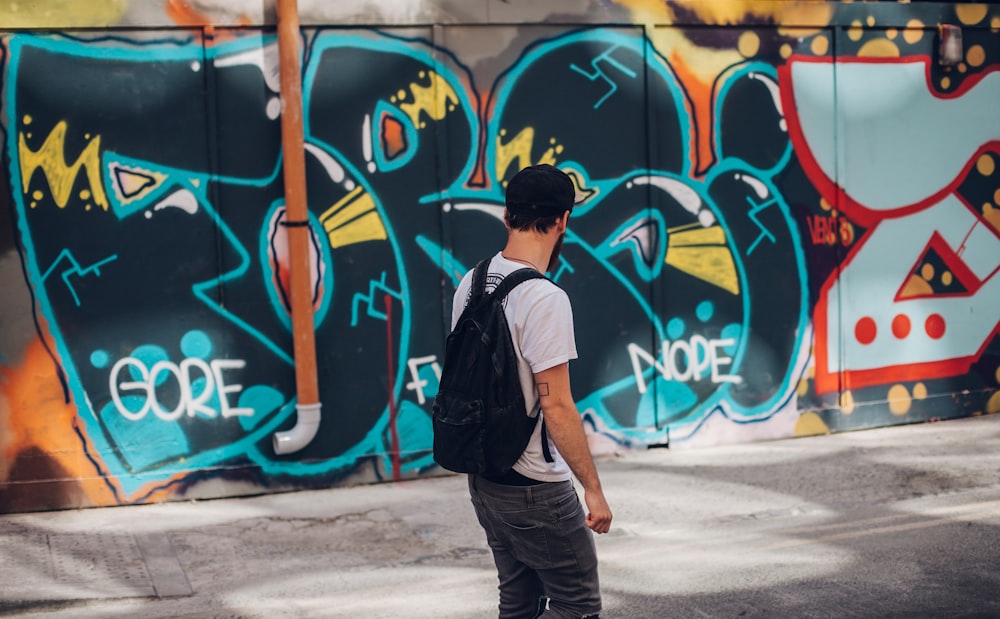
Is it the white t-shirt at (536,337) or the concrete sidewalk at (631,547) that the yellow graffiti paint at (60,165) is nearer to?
the concrete sidewalk at (631,547)

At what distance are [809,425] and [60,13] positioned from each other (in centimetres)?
620

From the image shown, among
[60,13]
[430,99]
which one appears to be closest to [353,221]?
[430,99]

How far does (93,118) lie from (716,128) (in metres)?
4.47

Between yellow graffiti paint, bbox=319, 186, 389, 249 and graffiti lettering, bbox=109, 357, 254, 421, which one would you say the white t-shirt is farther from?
graffiti lettering, bbox=109, 357, 254, 421

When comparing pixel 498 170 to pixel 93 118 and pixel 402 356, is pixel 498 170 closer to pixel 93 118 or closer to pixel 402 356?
pixel 402 356

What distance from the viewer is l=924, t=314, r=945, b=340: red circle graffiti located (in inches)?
386

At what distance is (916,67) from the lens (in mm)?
9617

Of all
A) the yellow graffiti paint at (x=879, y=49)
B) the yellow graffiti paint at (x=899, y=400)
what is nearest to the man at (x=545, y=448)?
the yellow graffiti paint at (x=879, y=49)

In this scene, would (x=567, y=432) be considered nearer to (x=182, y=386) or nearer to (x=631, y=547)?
(x=631, y=547)

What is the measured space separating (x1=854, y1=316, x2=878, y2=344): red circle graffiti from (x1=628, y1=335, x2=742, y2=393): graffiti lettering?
43.8 inches

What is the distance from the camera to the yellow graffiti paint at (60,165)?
7.66 metres

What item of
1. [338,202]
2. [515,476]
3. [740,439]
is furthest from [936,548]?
[338,202]

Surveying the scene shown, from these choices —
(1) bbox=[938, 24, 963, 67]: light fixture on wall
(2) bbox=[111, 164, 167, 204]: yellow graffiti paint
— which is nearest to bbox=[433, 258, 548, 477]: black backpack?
(2) bbox=[111, 164, 167, 204]: yellow graffiti paint

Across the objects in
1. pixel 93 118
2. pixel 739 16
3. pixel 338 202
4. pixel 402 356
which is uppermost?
pixel 739 16
